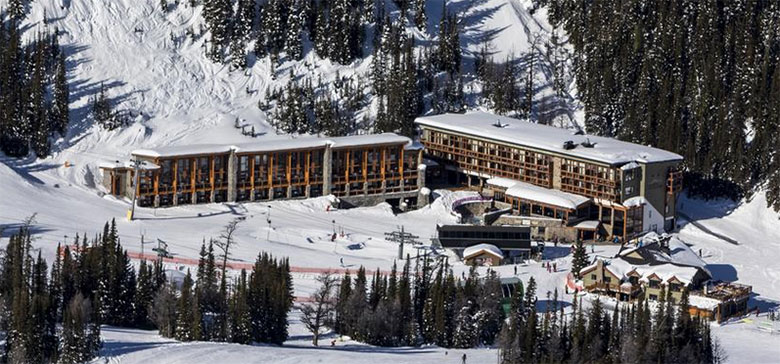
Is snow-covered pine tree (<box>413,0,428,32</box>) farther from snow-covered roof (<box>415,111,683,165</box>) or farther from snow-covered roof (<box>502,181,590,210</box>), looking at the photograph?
snow-covered roof (<box>502,181,590,210</box>)

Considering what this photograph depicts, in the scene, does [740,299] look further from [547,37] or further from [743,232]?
[547,37]

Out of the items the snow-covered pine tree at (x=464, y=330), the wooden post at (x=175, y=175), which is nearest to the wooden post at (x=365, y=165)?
the wooden post at (x=175, y=175)

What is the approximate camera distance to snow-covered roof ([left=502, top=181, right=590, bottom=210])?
154 m

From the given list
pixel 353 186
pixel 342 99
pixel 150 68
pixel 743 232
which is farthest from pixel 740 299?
pixel 150 68

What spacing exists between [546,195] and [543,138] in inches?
267

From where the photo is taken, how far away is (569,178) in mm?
158625

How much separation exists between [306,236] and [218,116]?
2444 centimetres

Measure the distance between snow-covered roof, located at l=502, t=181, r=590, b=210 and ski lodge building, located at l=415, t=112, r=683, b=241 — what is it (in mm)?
79

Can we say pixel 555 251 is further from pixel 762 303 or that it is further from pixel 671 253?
pixel 762 303

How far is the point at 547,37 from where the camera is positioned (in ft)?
615

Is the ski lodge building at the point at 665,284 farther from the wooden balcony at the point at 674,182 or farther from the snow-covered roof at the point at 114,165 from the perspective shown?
the snow-covered roof at the point at 114,165

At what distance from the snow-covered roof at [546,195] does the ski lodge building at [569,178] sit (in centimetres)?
8

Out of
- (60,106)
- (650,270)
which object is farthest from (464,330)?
(60,106)

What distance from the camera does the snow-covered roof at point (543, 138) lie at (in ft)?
515
